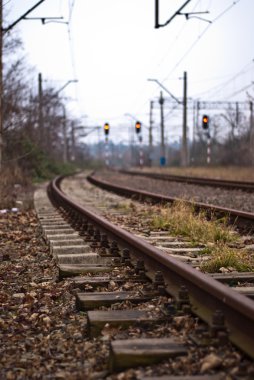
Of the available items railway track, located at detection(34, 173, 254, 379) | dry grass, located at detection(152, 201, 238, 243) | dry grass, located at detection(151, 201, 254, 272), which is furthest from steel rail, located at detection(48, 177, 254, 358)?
dry grass, located at detection(152, 201, 238, 243)

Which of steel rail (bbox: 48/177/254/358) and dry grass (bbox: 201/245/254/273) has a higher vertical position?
steel rail (bbox: 48/177/254/358)

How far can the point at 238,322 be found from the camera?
3.34 metres

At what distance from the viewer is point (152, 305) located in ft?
14.1

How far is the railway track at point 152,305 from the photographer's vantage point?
3.23 meters

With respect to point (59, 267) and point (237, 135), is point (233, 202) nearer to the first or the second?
point (59, 267)

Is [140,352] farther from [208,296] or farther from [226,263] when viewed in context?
[226,263]

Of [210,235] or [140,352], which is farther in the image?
[210,235]

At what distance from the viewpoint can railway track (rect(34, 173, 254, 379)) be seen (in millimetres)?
3227

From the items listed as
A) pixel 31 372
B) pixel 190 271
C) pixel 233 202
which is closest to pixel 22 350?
pixel 31 372

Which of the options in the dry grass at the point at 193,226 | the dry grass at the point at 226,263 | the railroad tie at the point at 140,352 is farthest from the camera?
the dry grass at the point at 193,226

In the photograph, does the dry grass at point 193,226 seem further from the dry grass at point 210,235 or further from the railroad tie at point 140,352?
the railroad tie at point 140,352

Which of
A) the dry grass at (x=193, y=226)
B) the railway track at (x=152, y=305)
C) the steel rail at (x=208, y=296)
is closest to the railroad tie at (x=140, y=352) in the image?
the railway track at (x=152, y=305)

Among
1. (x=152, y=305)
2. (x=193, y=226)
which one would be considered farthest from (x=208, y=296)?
(x=193, y=226)

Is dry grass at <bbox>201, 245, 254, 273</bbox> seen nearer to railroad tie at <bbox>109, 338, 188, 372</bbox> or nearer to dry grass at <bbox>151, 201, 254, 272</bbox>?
dry grass at <bbox>151, 201, 254, 272</bbox>
